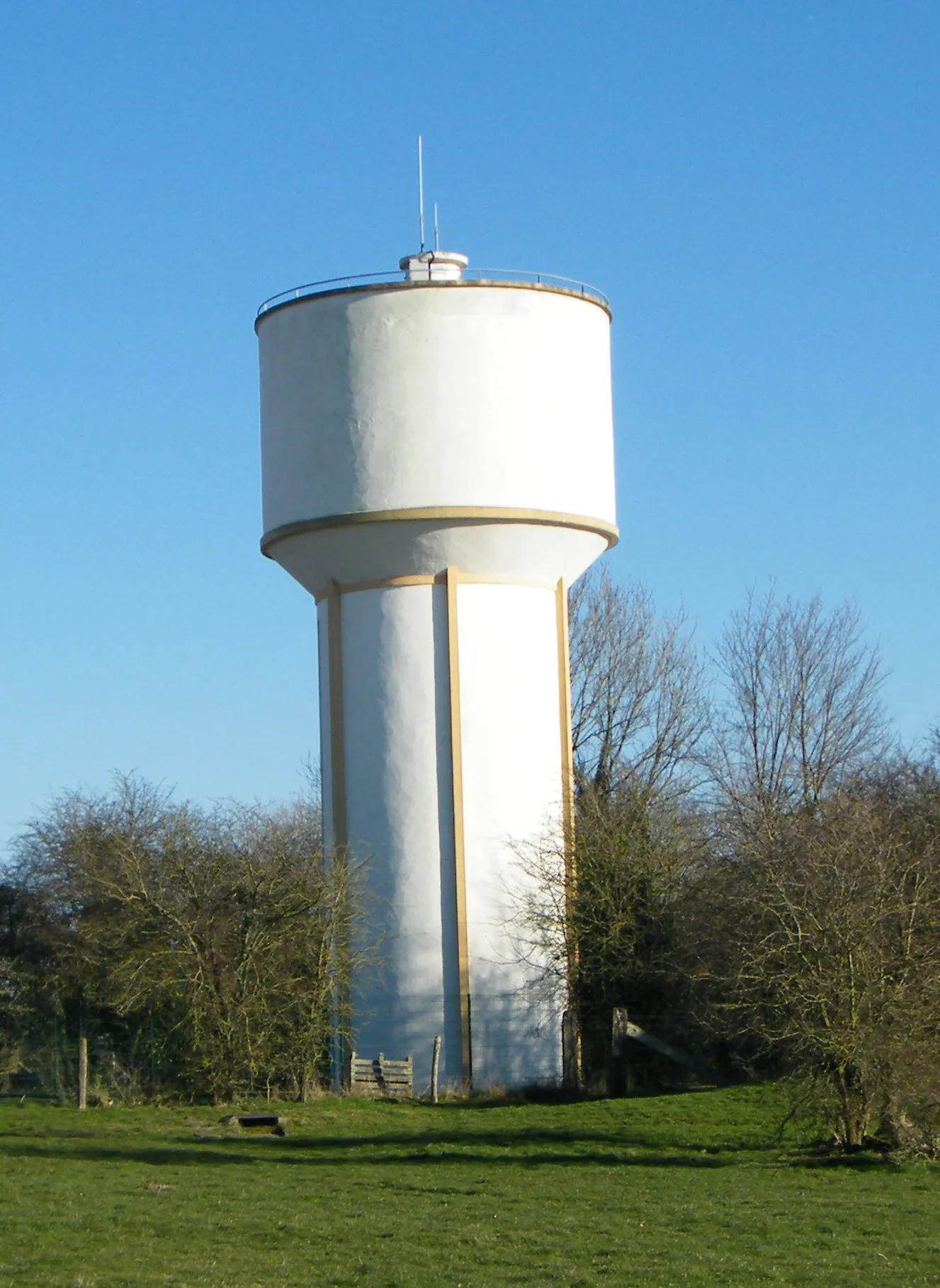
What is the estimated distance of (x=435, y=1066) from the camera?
26297mm

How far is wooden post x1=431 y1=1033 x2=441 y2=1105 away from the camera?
2612cm

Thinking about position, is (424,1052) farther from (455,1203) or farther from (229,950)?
(455,1203)

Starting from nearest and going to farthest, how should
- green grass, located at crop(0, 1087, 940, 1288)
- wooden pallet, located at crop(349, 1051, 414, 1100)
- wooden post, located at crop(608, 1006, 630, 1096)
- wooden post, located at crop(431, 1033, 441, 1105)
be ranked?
1. green grass, located at crop(0, 1087, 940, 1288)
2. wooden post, located at crop(431, 1033, 441, 1105)
3. wooden pallet, located at crop(349, 1051, 414, 1100)
4. wooden post, located at crop(608, 1006, 630, 1096)

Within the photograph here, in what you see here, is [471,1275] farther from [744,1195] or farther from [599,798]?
[599,798]

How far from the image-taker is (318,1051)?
2586 centimetres

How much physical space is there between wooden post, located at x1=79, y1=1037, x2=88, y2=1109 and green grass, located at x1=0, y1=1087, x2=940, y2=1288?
1.01 m

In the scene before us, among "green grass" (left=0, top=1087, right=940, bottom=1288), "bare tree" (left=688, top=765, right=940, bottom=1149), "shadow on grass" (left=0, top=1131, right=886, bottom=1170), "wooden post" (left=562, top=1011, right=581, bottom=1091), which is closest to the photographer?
"green grass" (left=0, top=1087, right=940, bottom=1288)

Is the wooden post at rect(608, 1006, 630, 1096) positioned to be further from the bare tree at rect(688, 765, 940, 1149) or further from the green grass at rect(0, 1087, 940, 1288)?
the bare tree at rect(688, 765, 940, 1149)

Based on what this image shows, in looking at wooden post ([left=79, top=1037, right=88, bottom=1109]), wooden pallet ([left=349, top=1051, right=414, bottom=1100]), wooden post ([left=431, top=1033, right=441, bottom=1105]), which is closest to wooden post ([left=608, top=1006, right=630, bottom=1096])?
wooden post ([left=431, top=1033, right=441, bottom=1105])

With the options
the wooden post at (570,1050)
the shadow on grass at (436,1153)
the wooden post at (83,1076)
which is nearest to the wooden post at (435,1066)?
the wooden post at (570,1050)

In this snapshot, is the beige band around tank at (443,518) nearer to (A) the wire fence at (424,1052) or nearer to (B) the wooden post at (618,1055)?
(A) the wire fence at (424,1052)

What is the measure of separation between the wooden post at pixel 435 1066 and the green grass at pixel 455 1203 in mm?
2093

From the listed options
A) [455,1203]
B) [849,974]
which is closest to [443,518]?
[849,974]

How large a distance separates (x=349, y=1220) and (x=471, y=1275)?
267 centimetres
